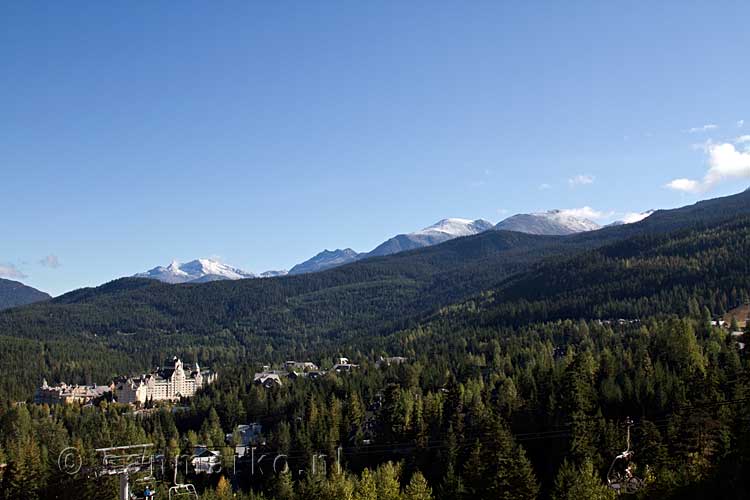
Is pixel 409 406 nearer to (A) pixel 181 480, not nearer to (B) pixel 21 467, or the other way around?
(A) pixel 181 480

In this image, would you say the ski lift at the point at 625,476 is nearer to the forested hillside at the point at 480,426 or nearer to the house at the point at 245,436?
the forested hillside at the point at 480,426

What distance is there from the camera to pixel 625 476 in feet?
228

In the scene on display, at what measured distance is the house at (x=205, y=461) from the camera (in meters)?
99.2

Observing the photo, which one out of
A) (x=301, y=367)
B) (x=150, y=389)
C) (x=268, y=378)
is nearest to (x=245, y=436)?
(x=268, y=378)

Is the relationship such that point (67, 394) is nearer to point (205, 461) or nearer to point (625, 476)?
point (205, 461)

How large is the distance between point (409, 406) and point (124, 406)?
3384 inches

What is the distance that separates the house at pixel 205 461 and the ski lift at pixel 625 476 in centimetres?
5064

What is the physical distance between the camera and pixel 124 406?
15938 centimetres

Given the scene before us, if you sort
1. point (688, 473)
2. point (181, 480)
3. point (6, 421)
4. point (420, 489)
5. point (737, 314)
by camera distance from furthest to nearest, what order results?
point (737, 314) < point (6, 421) < point (181, 480) < point (420, 489) < point (688, 473)

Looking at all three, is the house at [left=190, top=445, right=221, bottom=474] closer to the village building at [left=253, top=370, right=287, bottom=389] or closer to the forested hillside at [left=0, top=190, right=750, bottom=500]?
the forested hillside at [left=0, top=190, right=750, bottom=500]

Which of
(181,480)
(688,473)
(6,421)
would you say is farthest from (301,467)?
(6,421)

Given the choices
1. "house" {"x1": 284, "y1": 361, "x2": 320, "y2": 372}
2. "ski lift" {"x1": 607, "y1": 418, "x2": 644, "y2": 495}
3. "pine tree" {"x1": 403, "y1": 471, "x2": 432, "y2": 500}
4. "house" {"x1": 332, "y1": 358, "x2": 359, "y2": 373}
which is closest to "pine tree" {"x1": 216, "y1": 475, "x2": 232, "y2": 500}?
"pine tree" {"x1": 403, "y1": 471, "x2": 432, "y2": 500}

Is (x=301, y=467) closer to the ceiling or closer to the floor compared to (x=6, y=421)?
closer to the floor

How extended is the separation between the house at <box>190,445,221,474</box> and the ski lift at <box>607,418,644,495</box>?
166 ft
